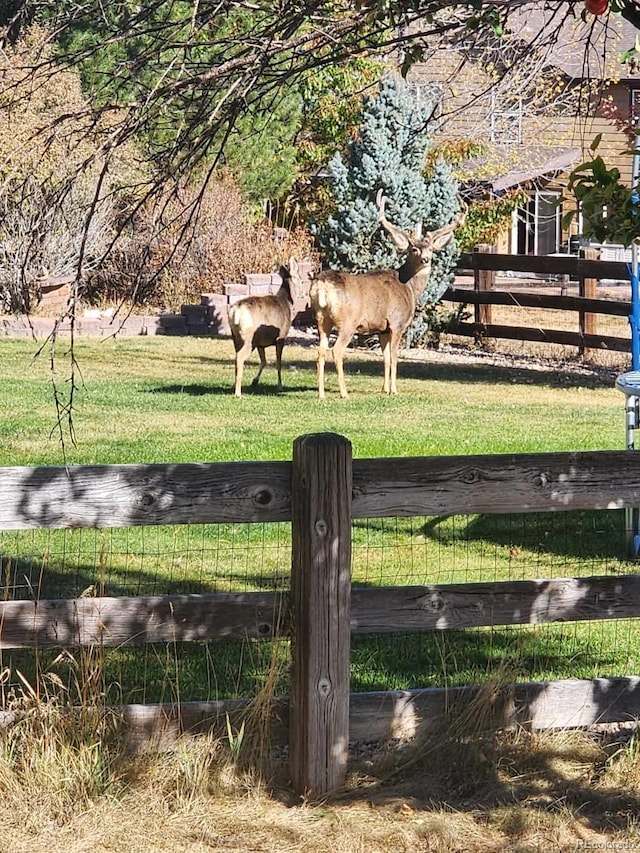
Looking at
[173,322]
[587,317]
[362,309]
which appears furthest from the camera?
[173,322]

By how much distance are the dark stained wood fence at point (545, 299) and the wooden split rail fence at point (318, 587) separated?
13.8 meters

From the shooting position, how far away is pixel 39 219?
387 cm

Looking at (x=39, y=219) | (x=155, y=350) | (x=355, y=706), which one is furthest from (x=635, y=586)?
(x=155, y=350)

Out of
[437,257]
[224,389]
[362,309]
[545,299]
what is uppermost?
[437,257]

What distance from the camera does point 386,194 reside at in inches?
826

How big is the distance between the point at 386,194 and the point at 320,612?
1732 cm

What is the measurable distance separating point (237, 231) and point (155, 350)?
18.4ft

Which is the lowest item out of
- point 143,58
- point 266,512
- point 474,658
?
point 474,658

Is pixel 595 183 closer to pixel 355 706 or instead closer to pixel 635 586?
pixel 635 586

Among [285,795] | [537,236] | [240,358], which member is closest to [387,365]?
[240,358]

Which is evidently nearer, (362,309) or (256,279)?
(362,309)

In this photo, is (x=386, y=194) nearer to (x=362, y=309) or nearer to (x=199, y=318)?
(x=199, y=318)

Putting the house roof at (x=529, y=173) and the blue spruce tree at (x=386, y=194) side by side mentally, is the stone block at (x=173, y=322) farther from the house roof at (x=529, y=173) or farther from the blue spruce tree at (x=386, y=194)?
the house roof at (x=529, y=173)

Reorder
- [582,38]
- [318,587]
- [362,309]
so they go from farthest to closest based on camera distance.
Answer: [362,309], [582,38], [318,587]
